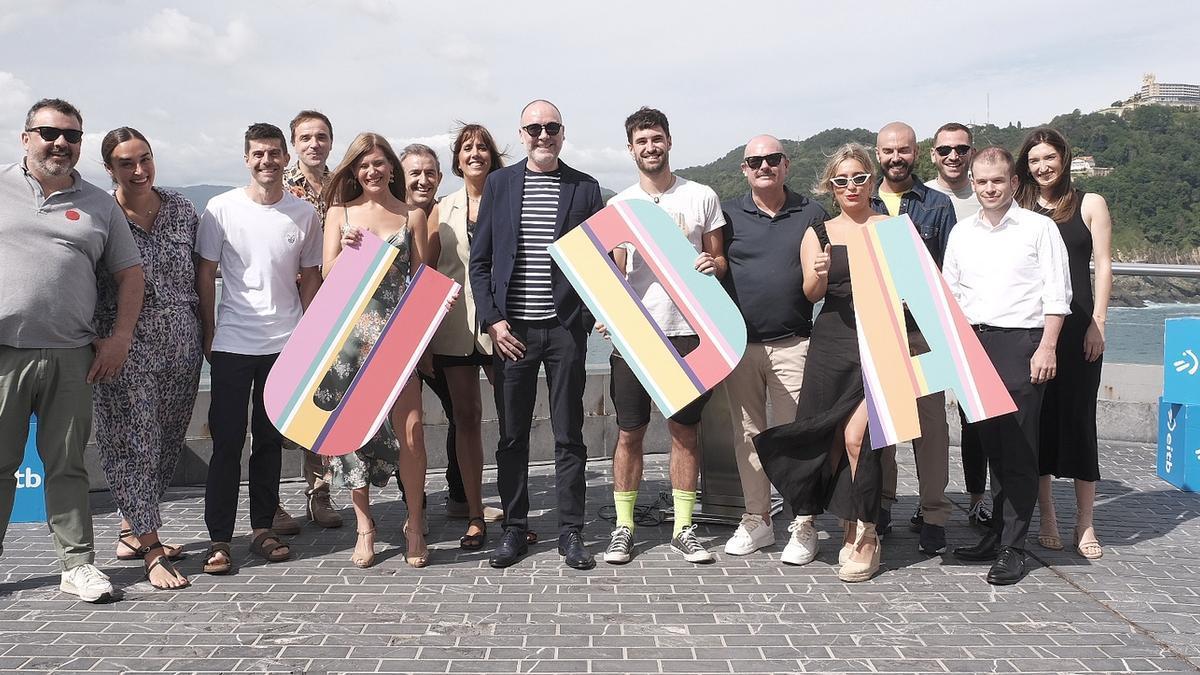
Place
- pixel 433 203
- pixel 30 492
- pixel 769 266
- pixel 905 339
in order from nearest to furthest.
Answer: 1. pixel 905 339
2. pixel 769 266
3. pixel 30 492
4. pixel 433 203

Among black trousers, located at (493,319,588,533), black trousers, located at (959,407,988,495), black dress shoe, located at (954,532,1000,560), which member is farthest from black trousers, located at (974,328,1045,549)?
black trousers, located at (493,319,588,533)

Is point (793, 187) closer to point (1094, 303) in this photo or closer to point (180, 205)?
point (1094, 303)

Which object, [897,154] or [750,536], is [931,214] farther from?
[750,536]

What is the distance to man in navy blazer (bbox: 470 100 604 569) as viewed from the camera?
189 inches

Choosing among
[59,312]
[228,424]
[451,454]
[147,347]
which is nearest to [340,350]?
[228,424]

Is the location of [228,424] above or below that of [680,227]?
below

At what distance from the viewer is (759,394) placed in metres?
5.13

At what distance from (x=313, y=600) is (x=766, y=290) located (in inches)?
97.4

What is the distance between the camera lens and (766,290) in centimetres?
492

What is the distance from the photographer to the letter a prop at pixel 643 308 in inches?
185

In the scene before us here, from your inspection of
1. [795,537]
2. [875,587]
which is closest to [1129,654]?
[875,587]

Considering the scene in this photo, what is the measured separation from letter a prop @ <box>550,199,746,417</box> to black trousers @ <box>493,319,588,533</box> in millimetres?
283

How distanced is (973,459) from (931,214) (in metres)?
1.34

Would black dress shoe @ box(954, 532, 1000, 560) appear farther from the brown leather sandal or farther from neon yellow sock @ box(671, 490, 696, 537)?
the brown leather sandal
